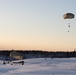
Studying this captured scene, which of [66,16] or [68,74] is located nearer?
[68,74]

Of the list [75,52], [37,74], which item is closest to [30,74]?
[37,74]

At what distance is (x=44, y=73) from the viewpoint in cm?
2856

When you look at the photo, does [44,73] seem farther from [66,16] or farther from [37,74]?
[66,16]

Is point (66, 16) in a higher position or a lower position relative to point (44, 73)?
higher

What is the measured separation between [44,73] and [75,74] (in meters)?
2.84

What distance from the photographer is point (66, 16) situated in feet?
116

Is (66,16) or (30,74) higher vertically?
(66,16)

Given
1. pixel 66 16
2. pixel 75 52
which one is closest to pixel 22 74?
pixel 66 16

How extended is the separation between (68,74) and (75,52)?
425 ft

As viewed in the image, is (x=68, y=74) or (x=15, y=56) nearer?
(x=68, y=74)

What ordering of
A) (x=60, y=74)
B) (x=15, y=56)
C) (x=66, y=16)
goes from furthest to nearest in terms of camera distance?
1. (x=15, y=56)
2. (x=66, y=16)
3. (x=60, y=74)

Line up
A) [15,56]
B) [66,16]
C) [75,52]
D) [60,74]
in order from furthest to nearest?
1. [75,52]
2. [15,56]
3. [66,16]
4. [60,74]

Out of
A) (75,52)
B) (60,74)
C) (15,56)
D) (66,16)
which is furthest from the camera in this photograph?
(75,52)

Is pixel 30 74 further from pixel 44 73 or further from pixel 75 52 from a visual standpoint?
pixel 75 52
